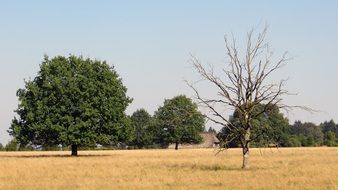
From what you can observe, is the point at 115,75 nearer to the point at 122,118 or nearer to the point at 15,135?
the point at 122,118

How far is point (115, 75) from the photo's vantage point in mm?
60031

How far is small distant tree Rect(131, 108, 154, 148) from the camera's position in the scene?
416 feet

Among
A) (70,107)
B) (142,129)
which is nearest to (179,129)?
(142,129)

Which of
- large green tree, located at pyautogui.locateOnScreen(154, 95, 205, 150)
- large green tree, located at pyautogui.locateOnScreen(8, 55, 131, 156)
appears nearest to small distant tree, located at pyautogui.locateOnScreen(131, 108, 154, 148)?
large green tree, located at pyautogui.locateOnScreen(154, 95, 205, 150)

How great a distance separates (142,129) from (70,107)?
282 feet

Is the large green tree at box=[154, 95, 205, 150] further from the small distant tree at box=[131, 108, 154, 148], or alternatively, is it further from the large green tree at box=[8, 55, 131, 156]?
the large green tree at box=[8, 55, 131, 156]

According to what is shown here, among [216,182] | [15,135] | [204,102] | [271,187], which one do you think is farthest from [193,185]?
[15,135]

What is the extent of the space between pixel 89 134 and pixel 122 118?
431cm

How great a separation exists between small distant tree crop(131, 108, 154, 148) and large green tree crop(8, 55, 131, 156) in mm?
41963

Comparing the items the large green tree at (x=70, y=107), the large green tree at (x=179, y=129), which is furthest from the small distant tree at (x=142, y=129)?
the large green tree at (x=70, y=107)

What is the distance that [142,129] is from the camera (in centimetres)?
14225

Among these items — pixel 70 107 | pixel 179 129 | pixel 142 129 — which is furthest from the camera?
pixel 142 129

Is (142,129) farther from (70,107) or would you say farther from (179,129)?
(70,107)

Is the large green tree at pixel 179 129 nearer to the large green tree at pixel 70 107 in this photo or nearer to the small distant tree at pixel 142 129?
the small distant tree at pixel 142 129
